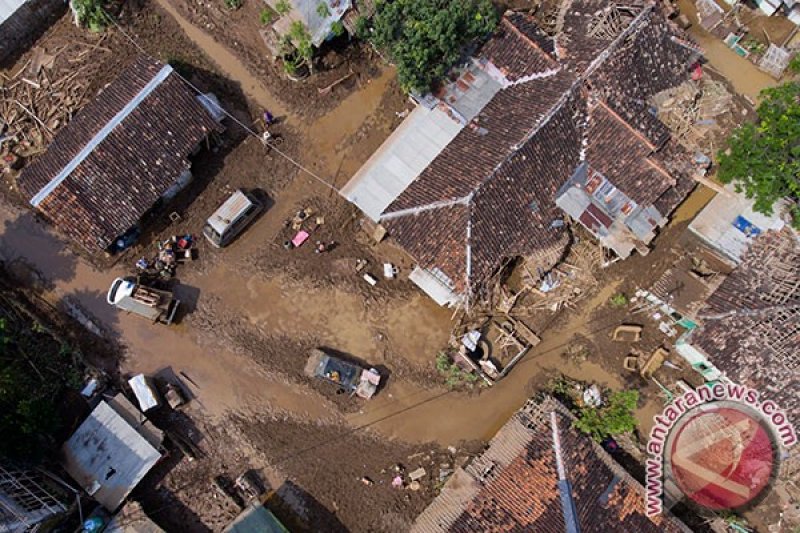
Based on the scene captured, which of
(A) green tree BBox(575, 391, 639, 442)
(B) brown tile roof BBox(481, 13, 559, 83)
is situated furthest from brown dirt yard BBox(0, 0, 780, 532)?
(B) brown tile roof BBox(481, 13, 559, 83)

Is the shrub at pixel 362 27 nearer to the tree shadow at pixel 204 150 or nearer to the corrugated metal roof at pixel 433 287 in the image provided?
the tree shadow at pixel 204 150

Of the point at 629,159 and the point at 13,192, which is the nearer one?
the point at 629,159

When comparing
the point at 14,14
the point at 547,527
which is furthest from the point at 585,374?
the point at 14,14

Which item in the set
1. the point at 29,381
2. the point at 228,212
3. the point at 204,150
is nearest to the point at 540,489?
the point at 228,212

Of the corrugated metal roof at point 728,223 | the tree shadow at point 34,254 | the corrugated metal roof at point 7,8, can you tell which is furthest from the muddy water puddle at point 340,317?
the corrugated metal roof at point 7,8

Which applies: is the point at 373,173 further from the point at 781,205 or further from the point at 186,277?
the point at 781,205
